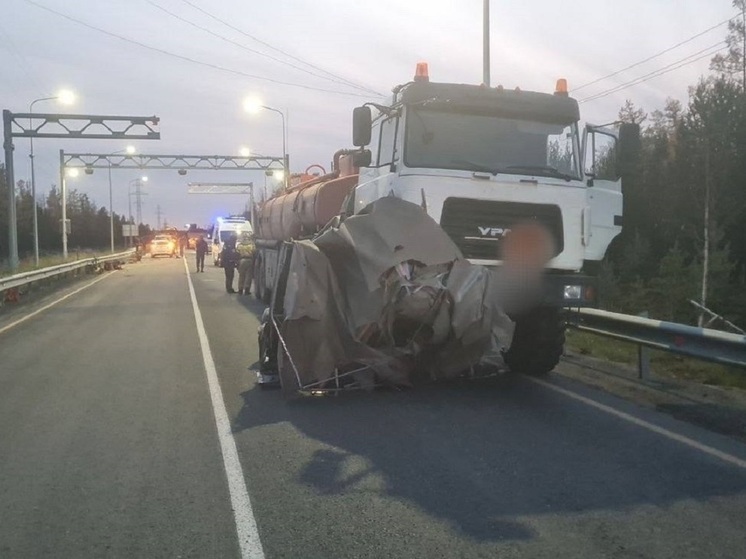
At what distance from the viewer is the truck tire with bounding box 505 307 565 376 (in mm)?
10297

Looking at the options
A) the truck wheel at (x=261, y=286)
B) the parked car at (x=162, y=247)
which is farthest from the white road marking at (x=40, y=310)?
the parked car at (x=162, y=247)

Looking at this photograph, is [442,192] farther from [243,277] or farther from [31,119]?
[31,119]

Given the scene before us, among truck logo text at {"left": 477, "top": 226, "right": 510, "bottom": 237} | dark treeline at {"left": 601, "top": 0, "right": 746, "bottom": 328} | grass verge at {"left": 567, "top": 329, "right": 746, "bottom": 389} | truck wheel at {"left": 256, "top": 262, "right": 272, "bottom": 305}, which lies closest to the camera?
truck logo text at {"left": 477, "top": 226, "right": 510, "bottom": 237}

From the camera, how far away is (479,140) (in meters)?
10.1

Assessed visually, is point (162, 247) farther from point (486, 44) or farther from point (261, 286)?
point (486, 44)

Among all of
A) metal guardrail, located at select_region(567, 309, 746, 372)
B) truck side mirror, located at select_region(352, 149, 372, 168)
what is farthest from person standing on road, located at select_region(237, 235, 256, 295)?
metal guardrail, located at select_region(567, 309, 746, 372)

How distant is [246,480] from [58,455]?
1.77 metres

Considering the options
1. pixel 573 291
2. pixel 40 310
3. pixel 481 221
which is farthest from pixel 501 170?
pixel 40 310

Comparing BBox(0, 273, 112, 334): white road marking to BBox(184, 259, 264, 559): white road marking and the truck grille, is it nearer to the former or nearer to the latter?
BBox(184, 259, 264, 559): white road marking

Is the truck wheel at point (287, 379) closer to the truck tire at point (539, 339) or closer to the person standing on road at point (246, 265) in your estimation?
the truck tire at point (539, 339)

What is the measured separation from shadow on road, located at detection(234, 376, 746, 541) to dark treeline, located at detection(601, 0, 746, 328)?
27.2 meters

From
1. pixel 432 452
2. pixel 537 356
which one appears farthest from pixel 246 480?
pixel 537 356

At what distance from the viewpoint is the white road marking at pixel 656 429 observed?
6.80m

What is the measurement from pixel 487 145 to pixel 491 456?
4345 millimetres
